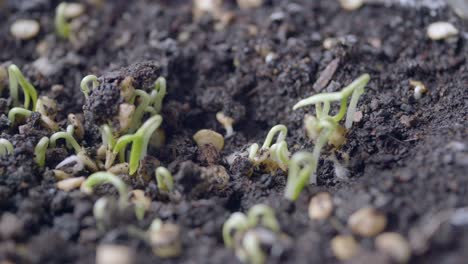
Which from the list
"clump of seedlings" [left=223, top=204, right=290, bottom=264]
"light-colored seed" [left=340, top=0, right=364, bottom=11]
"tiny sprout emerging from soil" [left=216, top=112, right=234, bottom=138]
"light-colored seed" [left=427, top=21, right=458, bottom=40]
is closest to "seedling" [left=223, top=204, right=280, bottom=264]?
"clump of seedlings" [left=223, top=204, right=290, bottom=264]

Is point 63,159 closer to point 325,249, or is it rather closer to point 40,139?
point 40,139

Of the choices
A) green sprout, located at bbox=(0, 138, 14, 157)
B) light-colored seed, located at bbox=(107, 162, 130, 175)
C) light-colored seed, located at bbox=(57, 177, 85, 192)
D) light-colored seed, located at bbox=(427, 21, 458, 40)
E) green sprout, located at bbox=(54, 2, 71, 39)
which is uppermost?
green sprout, located at bbox=(54, 2, 71, 39)

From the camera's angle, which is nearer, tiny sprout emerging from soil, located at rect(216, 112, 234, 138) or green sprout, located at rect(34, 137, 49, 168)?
green sprout, located at rect(34, 137, 49, 168)

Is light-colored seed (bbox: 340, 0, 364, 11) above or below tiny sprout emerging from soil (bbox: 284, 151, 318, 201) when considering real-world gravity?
above

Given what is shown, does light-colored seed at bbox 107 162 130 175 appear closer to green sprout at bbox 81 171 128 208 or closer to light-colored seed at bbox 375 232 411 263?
green sprout at bbox 81 171 128 208

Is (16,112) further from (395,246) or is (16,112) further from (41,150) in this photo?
(395,246)

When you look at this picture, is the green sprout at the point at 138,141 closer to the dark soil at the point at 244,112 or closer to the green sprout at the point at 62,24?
the dark soil at the point at 244,112
